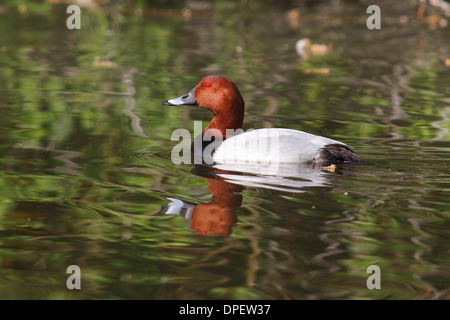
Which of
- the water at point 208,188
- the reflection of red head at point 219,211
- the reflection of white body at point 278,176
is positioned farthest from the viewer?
the reflection of white body at point 278,176

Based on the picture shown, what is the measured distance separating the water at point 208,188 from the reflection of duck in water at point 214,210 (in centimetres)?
2

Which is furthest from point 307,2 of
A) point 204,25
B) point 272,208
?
point 272,208

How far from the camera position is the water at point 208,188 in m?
4.46

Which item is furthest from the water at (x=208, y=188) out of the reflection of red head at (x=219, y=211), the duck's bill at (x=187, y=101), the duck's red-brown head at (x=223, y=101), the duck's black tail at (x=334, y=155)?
the duck's red-brown head at (x=223, y=101)

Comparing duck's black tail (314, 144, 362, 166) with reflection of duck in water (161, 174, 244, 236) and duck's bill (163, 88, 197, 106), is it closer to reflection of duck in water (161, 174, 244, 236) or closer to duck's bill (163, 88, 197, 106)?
reflection of duck in water (161, 174, 244, 236)

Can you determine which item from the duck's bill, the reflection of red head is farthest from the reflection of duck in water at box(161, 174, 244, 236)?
the duck's bill

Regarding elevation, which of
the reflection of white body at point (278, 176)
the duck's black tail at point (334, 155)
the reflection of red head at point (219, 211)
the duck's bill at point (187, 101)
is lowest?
the reflection of red head at point (219, 211)

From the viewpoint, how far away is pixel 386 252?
4895mm

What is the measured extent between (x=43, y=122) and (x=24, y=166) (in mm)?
2080

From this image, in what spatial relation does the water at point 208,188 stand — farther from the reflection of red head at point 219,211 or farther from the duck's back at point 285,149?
the duck's back at point 285,149

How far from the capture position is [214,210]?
5.70 m

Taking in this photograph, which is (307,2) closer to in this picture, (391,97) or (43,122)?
(391,97)

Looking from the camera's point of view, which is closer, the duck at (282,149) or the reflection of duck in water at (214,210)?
the reflection of duck in water at (214,210)

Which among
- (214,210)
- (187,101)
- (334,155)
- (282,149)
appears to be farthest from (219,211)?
(187,101)
